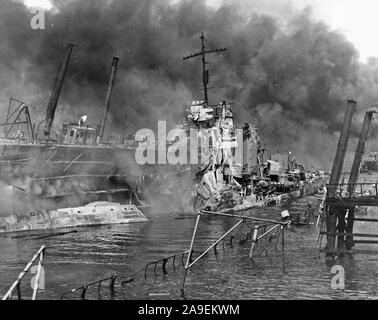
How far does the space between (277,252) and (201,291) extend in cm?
1207

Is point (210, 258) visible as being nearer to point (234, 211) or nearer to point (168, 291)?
point (168, 291)

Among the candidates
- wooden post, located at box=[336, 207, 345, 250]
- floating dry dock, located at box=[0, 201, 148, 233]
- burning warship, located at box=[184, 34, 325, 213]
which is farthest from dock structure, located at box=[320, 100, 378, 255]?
burning warship, located at box=[184, 34, 325, 213]

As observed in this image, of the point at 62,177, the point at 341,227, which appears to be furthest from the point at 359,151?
the point at 62,177

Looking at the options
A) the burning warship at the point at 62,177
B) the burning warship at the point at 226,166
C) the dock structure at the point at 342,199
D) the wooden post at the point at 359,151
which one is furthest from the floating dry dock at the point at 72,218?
the wooden post at the point at 359,151

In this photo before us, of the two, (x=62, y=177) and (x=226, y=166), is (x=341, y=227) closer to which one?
(x=62, y=177)

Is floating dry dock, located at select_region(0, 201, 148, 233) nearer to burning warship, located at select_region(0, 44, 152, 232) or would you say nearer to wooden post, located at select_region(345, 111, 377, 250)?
burning warship, located at select_region(0, 44, 152, 232)

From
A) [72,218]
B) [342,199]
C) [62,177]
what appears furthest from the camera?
[62,177]

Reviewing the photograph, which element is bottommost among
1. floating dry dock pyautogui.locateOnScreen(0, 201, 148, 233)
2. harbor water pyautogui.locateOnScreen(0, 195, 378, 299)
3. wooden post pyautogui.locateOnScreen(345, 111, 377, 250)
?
harbor water pyautogui.locateOnScreen(0, 195, 378, 299)

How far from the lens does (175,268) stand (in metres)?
23.7

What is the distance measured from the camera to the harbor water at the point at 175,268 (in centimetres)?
1900

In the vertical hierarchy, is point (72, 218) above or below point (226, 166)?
below

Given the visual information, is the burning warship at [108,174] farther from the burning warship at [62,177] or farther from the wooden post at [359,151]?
the wooden post at [359,151]

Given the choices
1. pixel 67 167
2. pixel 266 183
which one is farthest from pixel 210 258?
pixel 266 183

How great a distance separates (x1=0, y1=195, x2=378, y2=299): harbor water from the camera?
1900 centimetres
